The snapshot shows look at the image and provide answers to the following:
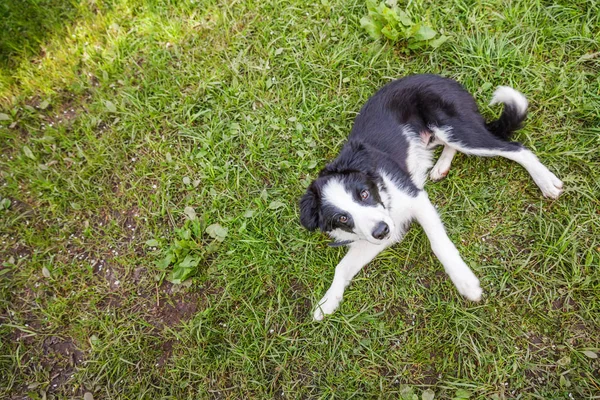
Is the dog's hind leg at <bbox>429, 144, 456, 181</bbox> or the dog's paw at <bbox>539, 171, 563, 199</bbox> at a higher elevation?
the dog's hind leg at <bbox>429, 144, 456, 181</bbox>

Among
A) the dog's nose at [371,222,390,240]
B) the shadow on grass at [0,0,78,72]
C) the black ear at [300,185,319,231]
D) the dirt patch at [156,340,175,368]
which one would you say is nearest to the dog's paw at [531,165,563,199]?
the dog's nose at [371,222,390,240]

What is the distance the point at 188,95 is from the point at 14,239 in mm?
2128

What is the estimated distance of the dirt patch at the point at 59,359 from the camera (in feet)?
10.3

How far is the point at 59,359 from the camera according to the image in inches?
126

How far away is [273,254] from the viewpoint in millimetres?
3066

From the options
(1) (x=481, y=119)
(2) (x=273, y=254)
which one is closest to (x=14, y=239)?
(2) (x=273, y=254)

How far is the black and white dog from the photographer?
2.46 m

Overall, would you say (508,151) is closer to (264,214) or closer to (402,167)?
(402,167)

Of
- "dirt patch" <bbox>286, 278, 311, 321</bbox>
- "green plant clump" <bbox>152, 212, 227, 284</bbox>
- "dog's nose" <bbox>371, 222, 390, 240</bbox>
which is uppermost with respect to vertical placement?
"dog's nose" <bbox>371, 222, 390, 240</bbox>

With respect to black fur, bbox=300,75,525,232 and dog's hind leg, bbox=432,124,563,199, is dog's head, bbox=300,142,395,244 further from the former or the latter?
dog's hind leg, bbox=432,124,563,199

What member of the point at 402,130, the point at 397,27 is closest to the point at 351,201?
the point at 402,130

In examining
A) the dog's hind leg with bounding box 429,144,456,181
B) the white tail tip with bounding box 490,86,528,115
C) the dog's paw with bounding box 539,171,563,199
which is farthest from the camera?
the dog's hind leg with bounding box 429,144,456,181

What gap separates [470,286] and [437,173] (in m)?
0.88

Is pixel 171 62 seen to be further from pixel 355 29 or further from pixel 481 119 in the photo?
pixel 481 119
